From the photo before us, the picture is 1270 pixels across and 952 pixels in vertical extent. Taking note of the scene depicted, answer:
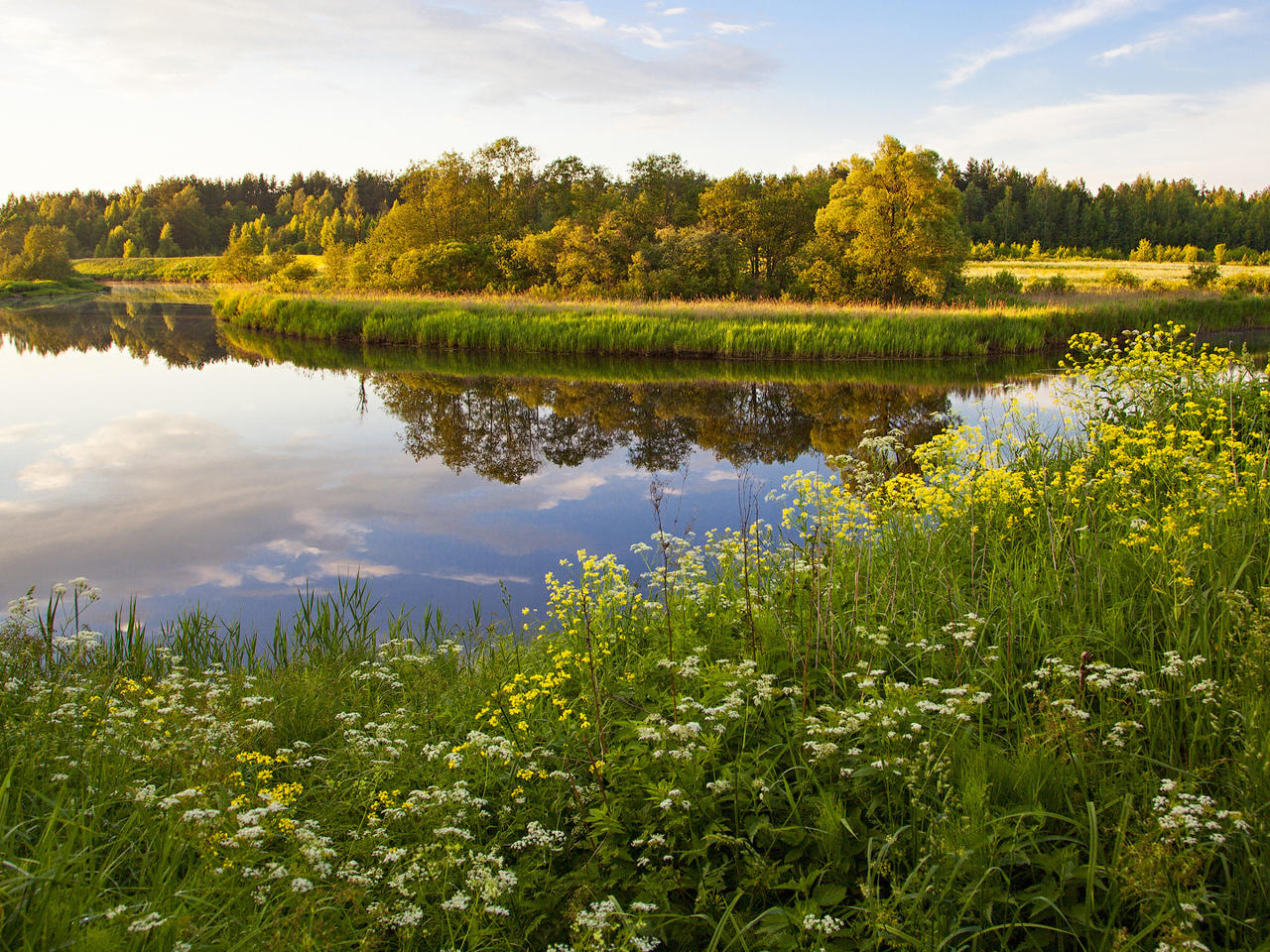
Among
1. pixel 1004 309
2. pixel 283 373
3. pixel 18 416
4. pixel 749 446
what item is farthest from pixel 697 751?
pixel 1004 309

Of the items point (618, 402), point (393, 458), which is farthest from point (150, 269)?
point (393, 458)

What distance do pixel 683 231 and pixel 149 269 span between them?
6911cm

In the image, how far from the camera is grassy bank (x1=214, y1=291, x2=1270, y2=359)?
21.8 meters

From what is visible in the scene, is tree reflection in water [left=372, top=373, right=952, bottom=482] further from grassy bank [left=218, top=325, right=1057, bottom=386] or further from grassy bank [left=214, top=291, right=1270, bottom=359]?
grassy bank [left=214, top=291, right=1270, bottom=359]

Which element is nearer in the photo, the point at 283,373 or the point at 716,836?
the point at 716,836

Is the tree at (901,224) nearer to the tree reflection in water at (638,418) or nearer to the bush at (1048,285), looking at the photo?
the bush at (1048,285)

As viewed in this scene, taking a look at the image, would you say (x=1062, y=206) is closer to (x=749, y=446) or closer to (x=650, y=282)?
(x=650, y=282)

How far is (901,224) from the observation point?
107 ft

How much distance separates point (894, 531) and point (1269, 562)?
2.10 m

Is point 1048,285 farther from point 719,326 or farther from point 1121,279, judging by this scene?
point 719,326

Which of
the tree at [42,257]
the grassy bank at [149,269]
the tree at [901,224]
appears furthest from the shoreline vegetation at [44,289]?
the tree at [901,224]

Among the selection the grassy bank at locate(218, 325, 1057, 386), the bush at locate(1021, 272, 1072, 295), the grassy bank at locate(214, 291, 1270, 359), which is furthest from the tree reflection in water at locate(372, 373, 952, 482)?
the bush at locate(1021, 272, 1072, 295)

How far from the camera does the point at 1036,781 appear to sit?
2352 millimetres

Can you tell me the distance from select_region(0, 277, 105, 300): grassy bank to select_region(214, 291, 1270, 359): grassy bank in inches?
1509
